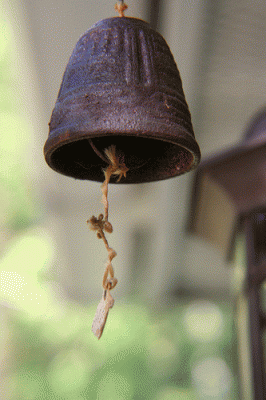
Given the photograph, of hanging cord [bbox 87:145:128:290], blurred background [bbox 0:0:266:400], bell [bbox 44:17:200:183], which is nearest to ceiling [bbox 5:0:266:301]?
blurred background [bbox 0:0:266:400]

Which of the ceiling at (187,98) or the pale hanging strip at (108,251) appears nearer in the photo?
the pale hanging strip at (108,251)

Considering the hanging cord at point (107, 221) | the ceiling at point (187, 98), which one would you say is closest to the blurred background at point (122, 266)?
the ceiling at point (187, 98)

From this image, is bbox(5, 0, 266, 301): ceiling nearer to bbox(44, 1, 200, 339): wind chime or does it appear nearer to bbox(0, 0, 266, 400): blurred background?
bbox(0, 0, 266, 400): blurred background

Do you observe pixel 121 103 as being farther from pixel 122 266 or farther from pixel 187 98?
pixel 122 266

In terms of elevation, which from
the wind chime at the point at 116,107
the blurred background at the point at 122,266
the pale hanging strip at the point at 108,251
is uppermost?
the wind chime at the point at 116,107

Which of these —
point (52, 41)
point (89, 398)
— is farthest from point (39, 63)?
point (89, 398)

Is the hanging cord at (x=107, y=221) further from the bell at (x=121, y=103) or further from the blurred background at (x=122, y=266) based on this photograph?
the blurred background at (x=122, y=266)
